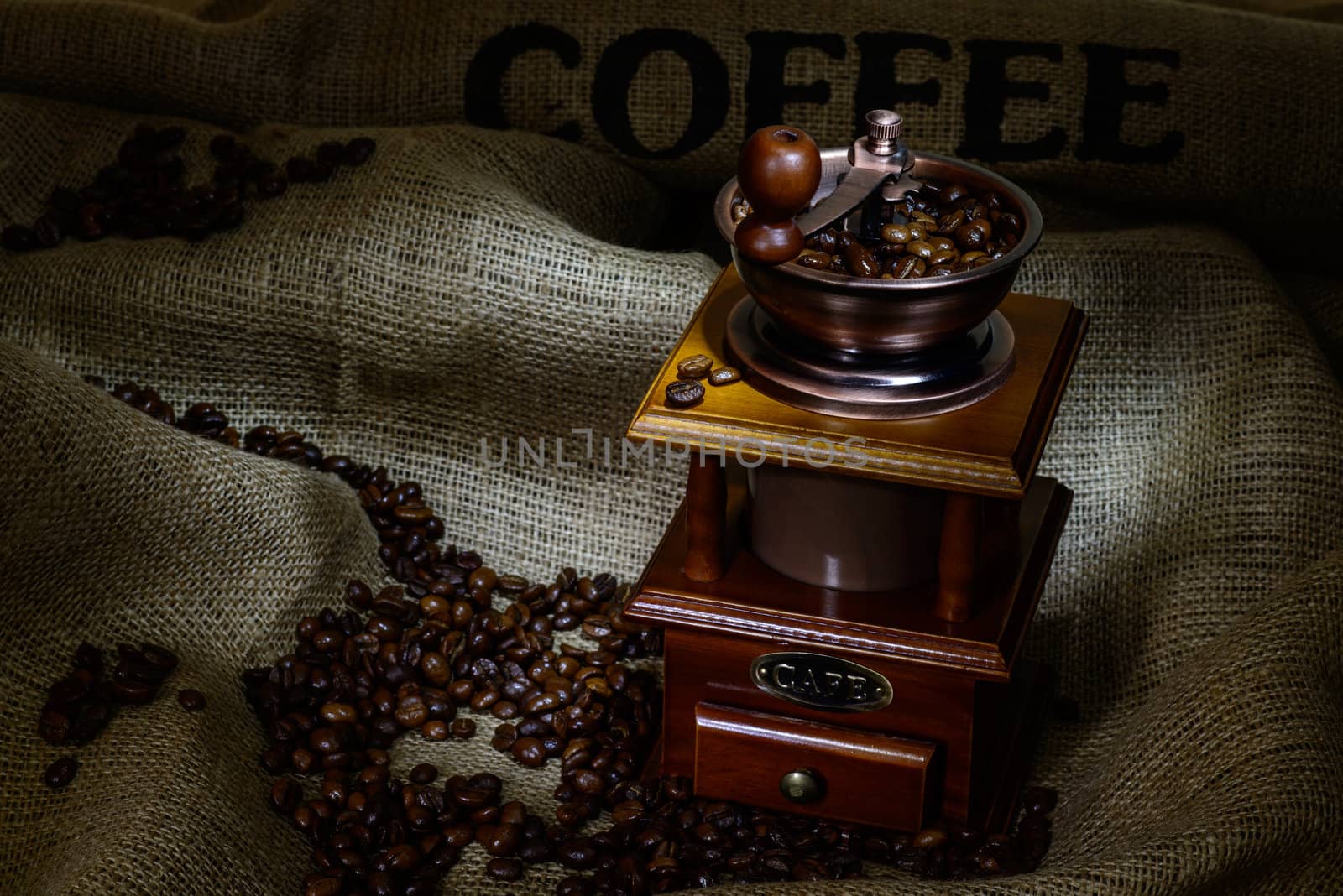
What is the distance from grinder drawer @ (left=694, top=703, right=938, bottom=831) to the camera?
1.92 metres

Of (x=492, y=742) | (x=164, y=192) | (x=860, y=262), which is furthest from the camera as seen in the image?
(x=164, y=192)

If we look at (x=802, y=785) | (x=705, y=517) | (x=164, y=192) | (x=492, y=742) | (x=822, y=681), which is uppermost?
(x=164, y=192)

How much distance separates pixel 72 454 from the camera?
6.84 feet

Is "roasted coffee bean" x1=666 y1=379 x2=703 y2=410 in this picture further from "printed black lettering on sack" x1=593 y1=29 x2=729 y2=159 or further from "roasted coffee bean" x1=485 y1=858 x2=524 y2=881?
"printed black lettering on sack" x1=593 y1=29 x2=729 y2=159

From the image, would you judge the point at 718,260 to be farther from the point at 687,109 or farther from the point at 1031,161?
the point at 1031,161

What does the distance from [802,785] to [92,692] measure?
0.95 m

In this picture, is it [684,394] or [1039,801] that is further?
[1039,801]

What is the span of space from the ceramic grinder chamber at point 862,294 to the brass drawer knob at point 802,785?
1.65 ft

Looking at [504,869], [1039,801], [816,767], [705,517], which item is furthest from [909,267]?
[504,869]

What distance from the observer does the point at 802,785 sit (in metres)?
1.95

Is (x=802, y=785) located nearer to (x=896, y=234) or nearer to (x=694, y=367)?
(x=694, y=367)

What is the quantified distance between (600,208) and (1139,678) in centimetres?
125

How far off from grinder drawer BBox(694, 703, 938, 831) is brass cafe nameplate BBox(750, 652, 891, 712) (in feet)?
0.14

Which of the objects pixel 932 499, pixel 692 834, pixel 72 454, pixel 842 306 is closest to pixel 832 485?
pixel 932 499
